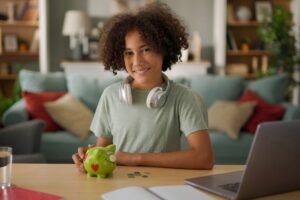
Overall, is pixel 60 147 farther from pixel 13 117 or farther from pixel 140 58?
pixel 140 58

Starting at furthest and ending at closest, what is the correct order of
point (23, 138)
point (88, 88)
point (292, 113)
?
point (88, 88), point (292, 113), point (23, 138)

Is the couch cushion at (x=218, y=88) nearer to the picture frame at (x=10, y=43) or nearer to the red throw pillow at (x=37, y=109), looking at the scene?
the red throw pillow at (x=37, y=109)

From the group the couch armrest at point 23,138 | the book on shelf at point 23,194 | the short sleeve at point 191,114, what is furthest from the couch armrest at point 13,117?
the book on shelf at point 23,194

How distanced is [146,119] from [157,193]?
555 mm

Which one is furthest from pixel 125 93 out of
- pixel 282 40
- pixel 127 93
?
pixel 282 40

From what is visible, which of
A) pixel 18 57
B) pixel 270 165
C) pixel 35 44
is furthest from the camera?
pixel 18 57

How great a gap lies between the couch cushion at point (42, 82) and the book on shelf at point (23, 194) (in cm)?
299

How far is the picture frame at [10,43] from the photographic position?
240 inches

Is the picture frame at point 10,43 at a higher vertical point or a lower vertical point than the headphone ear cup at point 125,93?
higher

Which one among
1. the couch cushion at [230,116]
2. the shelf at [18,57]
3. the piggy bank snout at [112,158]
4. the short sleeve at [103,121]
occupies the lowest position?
the couch cushion at [230,116]

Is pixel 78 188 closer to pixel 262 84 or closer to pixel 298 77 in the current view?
pixel 262 84

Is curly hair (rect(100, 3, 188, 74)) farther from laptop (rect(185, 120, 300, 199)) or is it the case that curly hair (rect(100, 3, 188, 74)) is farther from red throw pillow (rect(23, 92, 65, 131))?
red throw pillow (rect(23, 92, 65, 131))

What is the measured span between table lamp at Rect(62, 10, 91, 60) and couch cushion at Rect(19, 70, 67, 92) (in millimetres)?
1509

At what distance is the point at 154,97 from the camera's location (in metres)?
1.74
